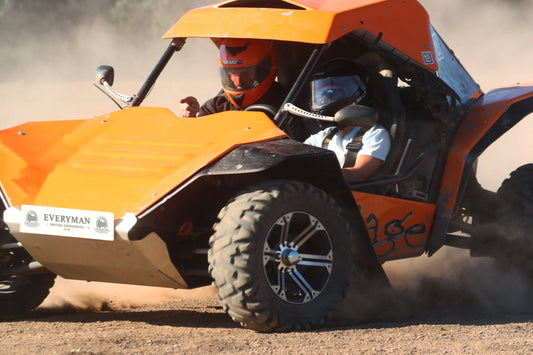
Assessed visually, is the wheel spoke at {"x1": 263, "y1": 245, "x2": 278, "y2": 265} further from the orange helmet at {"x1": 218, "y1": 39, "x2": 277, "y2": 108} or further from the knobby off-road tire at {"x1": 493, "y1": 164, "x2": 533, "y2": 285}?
the knobby off-road tire at {"x1": 493, "y1": 164, "x2": 533, "y2": 285}

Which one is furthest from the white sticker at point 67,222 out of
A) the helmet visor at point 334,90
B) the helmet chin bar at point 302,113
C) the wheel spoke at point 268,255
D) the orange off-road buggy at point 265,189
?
the helmet visor at point 334,90

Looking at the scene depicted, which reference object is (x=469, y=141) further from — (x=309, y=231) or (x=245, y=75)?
(x=309, y=231)

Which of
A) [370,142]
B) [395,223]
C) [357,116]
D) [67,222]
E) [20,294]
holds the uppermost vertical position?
[357,116]

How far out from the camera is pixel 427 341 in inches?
211

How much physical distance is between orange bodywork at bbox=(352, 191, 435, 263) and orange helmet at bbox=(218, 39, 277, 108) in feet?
4.29

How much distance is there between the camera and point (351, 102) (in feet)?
22.0

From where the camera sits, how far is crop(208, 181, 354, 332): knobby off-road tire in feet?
17.1

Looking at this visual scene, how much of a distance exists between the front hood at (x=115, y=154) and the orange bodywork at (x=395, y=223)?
0.92 metres

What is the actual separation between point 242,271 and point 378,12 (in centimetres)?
237

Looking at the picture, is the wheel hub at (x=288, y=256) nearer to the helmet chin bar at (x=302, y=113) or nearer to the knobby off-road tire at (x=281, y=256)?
the knobby off-road tire at (x=281, y=256)

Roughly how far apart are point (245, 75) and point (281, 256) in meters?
1.93

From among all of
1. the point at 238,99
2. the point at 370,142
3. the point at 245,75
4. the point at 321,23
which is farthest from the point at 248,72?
the point at 370,142

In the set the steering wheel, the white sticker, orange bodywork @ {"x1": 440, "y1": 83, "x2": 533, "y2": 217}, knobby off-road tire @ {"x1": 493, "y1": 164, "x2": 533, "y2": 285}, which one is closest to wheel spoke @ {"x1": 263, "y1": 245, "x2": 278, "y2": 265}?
the white sticker

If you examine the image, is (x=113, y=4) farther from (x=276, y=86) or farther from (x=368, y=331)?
(x=368, y=331)
